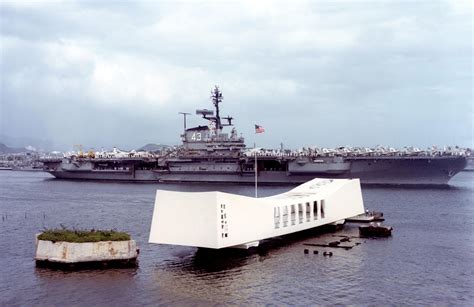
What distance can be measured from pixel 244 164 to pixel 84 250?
4126cm

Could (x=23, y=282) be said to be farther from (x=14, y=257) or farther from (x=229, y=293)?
(x=229, y=293)

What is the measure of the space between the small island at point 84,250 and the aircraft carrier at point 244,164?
3769 cm

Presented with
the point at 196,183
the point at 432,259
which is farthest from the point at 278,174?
the point at 432,259

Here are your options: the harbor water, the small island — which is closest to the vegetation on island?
the small island

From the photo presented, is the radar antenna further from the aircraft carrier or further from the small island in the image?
the small island

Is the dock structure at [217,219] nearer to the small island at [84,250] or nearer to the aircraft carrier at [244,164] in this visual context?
the small island at [84,250]

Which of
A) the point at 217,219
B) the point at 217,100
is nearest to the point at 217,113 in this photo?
the point at 217,100

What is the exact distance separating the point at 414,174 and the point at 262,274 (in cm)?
4005

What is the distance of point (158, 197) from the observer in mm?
22688

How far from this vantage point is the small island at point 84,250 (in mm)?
20484

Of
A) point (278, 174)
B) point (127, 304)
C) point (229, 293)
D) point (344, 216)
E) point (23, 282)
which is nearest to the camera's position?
point (127, 304)

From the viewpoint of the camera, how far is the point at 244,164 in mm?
61188

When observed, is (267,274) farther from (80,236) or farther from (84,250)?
(80,236)

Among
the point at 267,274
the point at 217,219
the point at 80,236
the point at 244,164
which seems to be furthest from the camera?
the point at 244,164
